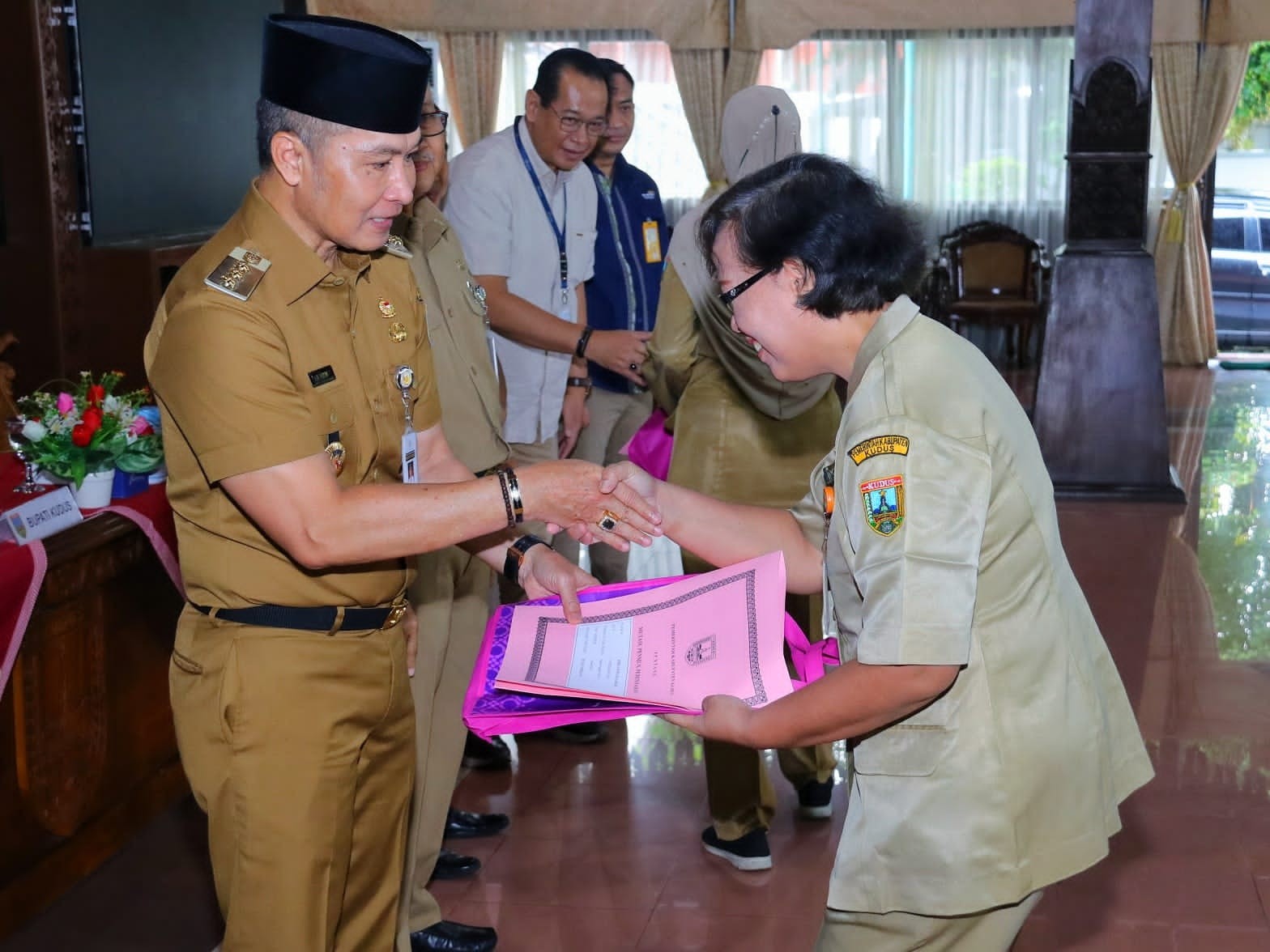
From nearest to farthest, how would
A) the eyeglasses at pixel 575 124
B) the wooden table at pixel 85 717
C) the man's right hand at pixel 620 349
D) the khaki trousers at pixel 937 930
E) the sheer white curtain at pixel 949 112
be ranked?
the khaki trousers at pixel 937 930, the wooden table at pixel 85 717, the man's right hand at pixel 620 349, the eyeglasses at pixel 575 124, the sheer white curtain at pixel 949 112

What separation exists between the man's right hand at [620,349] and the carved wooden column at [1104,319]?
12.0ft

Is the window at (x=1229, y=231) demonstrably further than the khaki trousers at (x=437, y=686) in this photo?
Yes

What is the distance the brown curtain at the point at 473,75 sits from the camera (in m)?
11.2

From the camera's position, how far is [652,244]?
4562 millimetres

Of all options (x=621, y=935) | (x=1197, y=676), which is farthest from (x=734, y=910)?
(x=1197, y=676)

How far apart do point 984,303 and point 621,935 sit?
8.60 meters

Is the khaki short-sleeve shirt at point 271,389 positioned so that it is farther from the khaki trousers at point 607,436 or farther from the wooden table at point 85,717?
the khaki trousers at point 607,436

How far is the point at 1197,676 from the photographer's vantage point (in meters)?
4.40

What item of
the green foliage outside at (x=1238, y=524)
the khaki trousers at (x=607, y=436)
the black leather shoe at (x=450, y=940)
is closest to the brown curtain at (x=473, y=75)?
the green foliage outside at (x=1238, y=524)

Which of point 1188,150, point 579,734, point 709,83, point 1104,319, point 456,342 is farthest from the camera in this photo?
point 709,83

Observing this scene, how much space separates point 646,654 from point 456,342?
1.13 metres

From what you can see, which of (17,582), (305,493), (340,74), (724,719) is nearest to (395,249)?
(340,74)

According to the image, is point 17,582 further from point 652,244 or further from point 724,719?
point 652,244

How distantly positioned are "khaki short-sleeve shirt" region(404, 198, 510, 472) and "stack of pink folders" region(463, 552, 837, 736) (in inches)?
33.1
